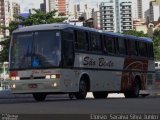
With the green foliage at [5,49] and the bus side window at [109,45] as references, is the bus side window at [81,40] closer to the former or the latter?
the bus side window at [109,45]

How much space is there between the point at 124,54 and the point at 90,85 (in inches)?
165

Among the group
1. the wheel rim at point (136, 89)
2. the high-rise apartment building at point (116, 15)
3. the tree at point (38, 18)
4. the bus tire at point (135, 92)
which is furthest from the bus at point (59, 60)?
the high-rise apartment building at point (116, 15)

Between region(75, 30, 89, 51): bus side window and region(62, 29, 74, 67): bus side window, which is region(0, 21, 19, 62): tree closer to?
region(75, 30, 89, 51): bus side window

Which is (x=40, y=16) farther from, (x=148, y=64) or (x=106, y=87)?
(x=106, y=87)

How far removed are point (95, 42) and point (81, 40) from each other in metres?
1.26

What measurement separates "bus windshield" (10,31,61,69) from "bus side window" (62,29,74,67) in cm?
26

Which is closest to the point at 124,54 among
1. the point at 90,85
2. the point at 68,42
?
the point at 90,85

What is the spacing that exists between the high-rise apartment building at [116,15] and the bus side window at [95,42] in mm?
116461

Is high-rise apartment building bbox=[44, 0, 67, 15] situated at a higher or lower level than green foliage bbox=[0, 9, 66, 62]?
higher

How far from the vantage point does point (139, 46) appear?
2852 centimetres

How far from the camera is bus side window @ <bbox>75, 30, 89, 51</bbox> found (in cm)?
2169

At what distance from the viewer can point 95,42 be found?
76.1 ft

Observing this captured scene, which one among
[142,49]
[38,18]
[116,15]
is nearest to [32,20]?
[38,18]

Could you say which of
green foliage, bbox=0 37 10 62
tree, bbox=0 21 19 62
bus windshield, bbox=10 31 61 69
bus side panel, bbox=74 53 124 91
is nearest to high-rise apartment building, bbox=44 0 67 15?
green foliage, bbox=0 37 10 62
